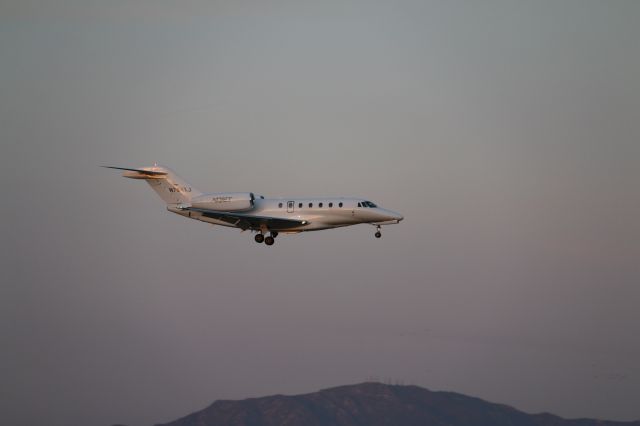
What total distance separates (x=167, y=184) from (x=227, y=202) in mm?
7081

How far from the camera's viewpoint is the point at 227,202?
6494cm

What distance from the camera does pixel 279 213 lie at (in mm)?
64875

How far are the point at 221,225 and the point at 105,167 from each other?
27.5 feet

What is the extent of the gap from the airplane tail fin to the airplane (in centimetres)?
178

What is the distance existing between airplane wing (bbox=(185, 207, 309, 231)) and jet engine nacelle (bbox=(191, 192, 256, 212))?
322 millimetres

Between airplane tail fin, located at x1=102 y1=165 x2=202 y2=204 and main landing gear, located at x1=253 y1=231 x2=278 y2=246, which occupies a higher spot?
airplane tail fin, located at x1=102 y1=165 x2=202 y2=204

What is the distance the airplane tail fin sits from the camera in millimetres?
69750

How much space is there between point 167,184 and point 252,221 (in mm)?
8970

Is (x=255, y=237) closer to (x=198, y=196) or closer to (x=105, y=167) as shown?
(x=198, y=196)

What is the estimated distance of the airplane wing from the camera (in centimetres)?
6375

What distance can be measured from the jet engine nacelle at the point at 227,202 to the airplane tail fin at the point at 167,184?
14.4ft

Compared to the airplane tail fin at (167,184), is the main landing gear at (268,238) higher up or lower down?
lower down

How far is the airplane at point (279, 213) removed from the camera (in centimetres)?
6309

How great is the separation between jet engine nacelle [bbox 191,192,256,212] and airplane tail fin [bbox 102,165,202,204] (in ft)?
14.4
